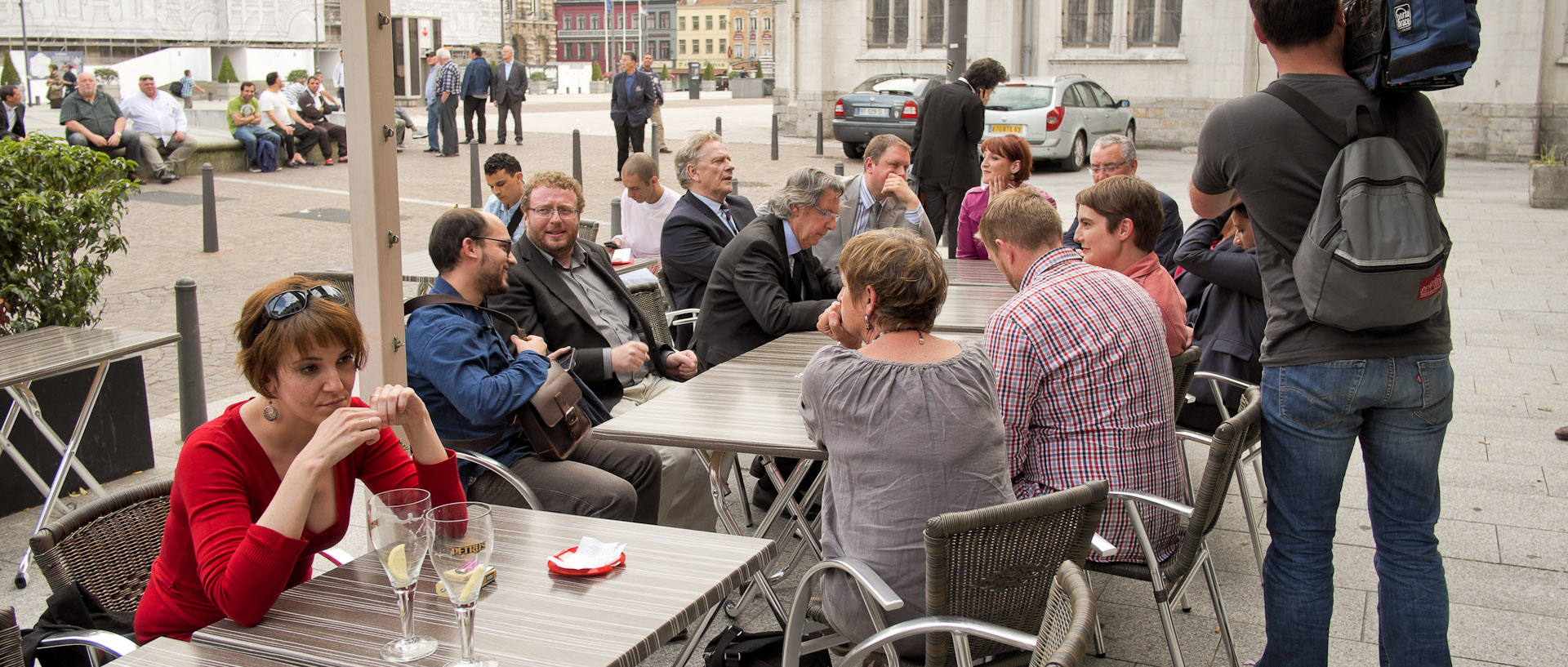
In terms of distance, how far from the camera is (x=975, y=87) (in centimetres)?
981

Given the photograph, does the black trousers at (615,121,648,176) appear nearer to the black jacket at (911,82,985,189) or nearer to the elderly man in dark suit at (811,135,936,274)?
the black jacket at (911,82,985,189)

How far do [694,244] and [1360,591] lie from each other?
9.66ft

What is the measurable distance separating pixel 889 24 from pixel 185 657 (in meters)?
23.7

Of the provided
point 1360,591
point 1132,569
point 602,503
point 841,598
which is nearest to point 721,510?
point 602,503

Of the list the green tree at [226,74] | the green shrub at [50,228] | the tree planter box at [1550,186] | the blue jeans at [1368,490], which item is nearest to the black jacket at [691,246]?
the green shrub at [50,228]

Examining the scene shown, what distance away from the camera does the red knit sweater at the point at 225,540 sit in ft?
6.63

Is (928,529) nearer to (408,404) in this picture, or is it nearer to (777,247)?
(408,404)

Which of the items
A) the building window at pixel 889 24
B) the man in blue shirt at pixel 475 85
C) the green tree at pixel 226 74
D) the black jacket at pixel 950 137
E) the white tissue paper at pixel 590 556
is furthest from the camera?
the green tree at pixel 226 74

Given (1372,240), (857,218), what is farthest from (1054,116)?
(1372,240)

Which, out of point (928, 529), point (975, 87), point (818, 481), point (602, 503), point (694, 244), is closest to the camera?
point (928, 529)

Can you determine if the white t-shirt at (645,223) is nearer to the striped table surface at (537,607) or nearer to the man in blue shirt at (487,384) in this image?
the man in blue shirt at (487,384)

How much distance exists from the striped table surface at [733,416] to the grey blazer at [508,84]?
704 inches

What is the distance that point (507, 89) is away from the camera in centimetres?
2083

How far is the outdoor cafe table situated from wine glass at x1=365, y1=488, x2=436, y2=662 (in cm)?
262
